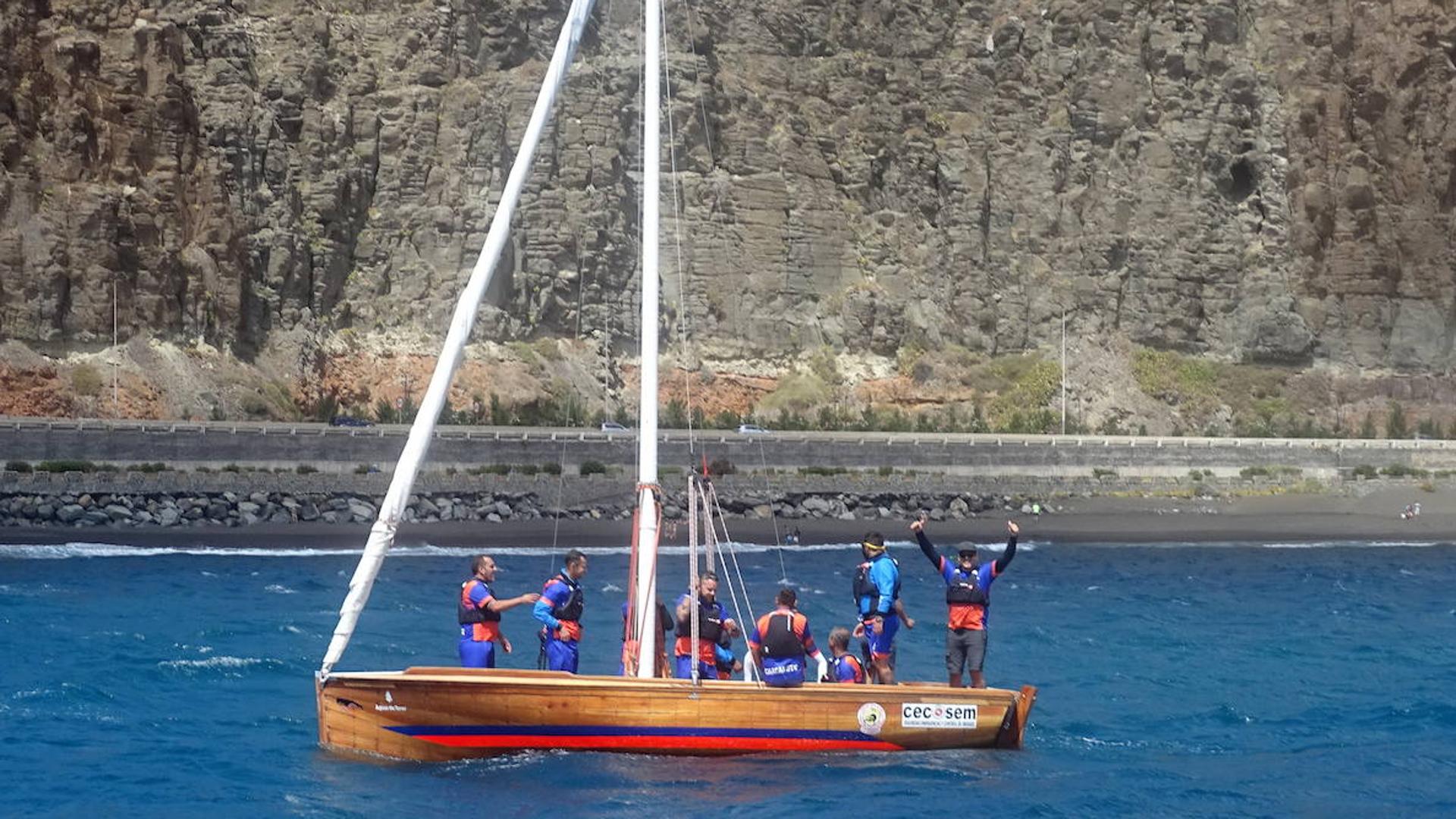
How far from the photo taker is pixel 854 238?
8062 centimetres

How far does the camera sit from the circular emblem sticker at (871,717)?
65.5 feet

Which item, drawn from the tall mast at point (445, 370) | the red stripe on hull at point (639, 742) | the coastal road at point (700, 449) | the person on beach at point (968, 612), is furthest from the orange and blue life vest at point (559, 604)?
the coastal road at point (700, 449)

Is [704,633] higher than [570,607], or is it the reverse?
[570,607]

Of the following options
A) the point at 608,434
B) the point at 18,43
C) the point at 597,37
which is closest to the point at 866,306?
the point at 597,37

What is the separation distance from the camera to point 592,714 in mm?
19031

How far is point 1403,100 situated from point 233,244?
54068 mm

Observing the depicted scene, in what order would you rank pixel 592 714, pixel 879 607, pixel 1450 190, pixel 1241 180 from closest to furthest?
pixel 592 714, pixel 879 607, pixel 1241 180, pixel 1450 190

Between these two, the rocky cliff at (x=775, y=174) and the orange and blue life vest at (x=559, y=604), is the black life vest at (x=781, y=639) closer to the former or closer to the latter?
the orange and blue life vest at (x=559, y=604)

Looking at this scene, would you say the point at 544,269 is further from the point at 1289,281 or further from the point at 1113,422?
the point at 1289,281

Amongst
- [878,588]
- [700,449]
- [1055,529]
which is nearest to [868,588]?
[878,588]

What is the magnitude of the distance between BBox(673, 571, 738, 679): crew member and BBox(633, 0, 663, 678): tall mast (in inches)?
14.3

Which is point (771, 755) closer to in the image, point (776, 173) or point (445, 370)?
point (445, 370)

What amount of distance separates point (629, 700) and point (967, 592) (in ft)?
13.8

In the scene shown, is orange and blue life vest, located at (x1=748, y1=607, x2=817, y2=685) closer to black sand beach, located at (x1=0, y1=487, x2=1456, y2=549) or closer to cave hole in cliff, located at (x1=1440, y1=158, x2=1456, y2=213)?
black sand beach, located at (x1=0, y1=487, x2=1456, y2=549)
